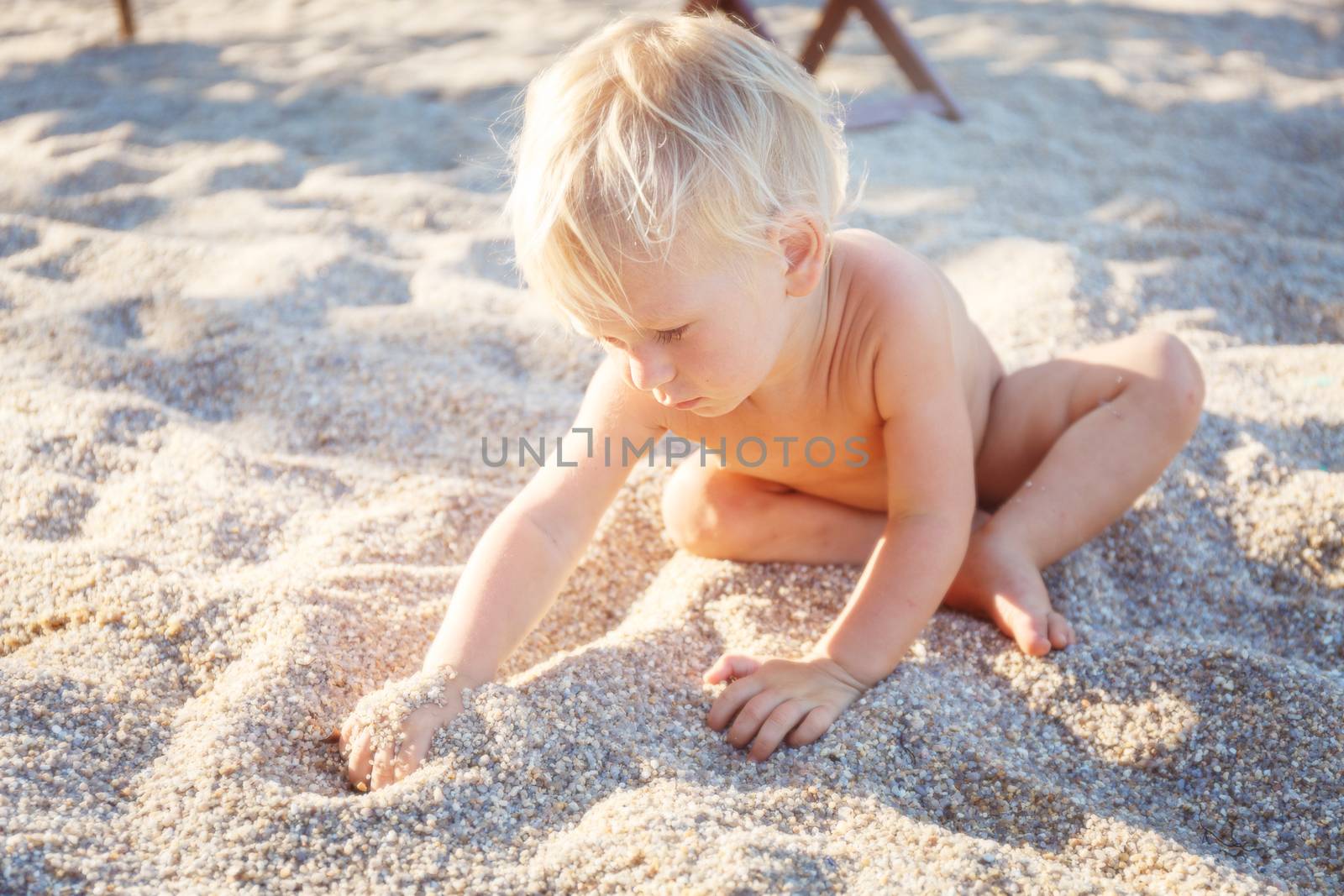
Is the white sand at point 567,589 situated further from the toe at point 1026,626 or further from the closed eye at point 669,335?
the closed eye at point 669,335

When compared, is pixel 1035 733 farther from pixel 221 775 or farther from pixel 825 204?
pixel 221 775

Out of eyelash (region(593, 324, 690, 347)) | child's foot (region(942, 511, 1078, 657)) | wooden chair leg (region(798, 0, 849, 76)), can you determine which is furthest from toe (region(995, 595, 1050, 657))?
wooden chair leg (region(798, 0, 849, 76))

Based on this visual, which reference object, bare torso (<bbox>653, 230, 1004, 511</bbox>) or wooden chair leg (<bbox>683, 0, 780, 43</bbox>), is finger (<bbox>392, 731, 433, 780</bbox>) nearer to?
bare torso (<bbox>653, 230, 1004, 511</bbox>)

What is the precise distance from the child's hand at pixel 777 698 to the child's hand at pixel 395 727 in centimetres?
37

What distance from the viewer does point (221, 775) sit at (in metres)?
1.31

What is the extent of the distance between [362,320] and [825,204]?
55.3 inches

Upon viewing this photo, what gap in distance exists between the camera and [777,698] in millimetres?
1495

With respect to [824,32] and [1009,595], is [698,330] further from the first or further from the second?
[824,32]

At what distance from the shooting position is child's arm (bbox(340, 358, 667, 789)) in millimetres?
1393

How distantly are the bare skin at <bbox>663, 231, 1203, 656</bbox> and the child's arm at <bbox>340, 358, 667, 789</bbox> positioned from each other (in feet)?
0.36

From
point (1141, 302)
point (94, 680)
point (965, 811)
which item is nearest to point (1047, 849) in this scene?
point (965, 811)

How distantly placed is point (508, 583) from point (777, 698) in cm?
41

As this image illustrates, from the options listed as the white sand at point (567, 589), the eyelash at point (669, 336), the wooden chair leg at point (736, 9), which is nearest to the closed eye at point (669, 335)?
the eyelash at point (669, 336)

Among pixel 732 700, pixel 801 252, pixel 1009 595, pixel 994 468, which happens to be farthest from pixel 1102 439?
pixel 732 700
